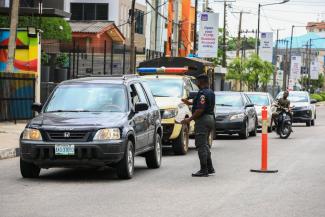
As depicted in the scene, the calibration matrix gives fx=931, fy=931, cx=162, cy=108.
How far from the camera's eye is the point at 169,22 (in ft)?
281

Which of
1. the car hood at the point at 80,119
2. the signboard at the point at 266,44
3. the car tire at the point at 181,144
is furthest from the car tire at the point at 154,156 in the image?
the signboard at the point at 266,44

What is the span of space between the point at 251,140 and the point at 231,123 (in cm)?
84

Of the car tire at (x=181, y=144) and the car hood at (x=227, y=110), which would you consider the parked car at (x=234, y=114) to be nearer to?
the car hood at (x=227, y=110)

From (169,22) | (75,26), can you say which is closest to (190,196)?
(75,26)

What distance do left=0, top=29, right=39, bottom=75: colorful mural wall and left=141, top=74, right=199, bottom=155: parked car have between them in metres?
9.88

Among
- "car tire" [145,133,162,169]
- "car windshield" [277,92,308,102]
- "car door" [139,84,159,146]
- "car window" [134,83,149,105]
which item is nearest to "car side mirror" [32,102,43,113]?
"car window" [134,83,149,105]

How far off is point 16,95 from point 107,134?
1696 cm

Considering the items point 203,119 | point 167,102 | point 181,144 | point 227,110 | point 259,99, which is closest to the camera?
point 203,119

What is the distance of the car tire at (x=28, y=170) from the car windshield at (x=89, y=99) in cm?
114

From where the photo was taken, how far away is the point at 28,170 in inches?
606

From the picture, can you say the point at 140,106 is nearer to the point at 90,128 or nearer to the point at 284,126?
the point at 90,128

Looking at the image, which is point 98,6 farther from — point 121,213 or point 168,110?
point 121,213

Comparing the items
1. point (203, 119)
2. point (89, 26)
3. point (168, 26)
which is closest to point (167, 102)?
point (203, 119)

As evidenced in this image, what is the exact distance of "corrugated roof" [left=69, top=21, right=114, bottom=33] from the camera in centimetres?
6469
